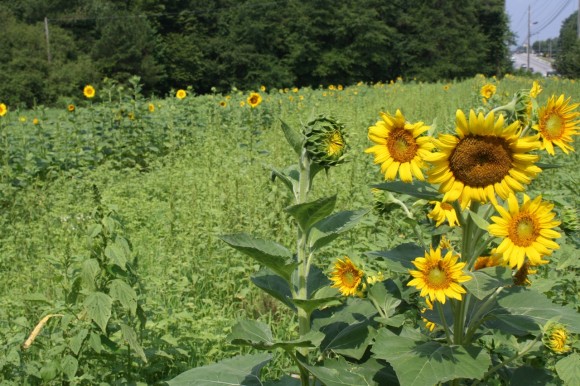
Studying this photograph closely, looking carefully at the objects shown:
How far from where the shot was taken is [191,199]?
14.0 feet

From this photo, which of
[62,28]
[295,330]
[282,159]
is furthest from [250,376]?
[62,28]

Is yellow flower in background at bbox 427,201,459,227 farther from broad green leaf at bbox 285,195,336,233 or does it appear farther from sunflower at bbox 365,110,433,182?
broad green leaf at bbox 285,195,336,233

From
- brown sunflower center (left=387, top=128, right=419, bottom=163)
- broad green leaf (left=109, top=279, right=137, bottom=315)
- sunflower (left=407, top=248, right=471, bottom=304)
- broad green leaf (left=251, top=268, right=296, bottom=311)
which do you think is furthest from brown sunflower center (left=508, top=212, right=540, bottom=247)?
broad green leaf (left=109, top=279, right=137, bottom=315)

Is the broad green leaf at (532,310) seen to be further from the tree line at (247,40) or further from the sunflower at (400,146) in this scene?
the tree line at (247,40)

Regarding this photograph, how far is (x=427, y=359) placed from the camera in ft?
3.88

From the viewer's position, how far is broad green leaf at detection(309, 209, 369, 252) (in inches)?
A: 48.7

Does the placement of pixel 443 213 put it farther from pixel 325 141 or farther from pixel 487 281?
pixel 325 141

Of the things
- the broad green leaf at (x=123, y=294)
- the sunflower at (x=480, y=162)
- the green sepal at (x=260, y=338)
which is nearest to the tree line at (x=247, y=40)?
the broad green leaf at (x=123, y=294)

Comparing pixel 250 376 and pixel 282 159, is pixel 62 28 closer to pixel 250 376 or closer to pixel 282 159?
pixel 282 159

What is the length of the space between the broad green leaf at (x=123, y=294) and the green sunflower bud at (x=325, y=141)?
963 mm

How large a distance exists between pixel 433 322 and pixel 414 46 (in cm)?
3763

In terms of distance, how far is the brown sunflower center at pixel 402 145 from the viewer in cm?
120

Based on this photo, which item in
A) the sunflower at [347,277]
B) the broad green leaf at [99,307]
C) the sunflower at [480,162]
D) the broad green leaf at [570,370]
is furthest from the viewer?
the broad green leaf at [99,307]

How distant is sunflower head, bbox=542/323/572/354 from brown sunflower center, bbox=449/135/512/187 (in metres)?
0.36
